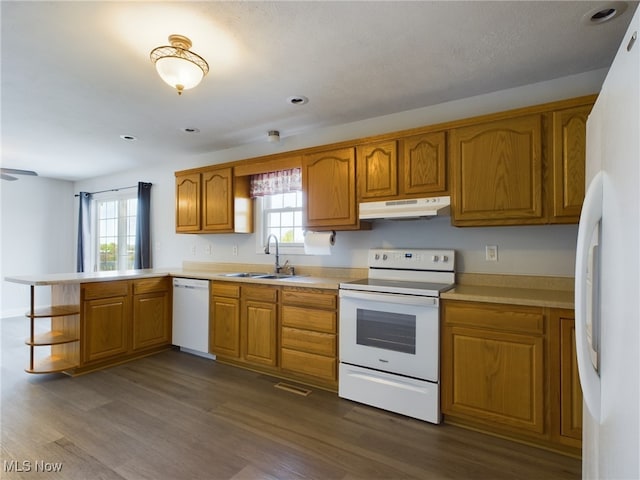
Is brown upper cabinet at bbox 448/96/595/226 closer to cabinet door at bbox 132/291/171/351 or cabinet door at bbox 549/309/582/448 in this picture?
cabinet door at bbox 549/309/582/448

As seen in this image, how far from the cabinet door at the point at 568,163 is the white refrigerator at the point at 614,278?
1.00 m

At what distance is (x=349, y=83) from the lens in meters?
2.44

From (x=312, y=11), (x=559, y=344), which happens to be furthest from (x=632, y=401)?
(x=312, y=11)

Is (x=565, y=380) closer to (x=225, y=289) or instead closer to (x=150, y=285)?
(x=225, y=289)

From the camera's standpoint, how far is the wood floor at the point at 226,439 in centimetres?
177

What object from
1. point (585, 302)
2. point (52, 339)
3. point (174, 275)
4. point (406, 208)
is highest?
point (406, 208)

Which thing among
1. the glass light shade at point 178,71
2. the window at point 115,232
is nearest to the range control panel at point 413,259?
the glass light shade at point 178,71

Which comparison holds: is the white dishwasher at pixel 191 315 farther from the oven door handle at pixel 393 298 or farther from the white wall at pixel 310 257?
the oven door handle at pixel 393 298

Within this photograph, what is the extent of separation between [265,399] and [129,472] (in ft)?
3.35

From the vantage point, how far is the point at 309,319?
2766 mm

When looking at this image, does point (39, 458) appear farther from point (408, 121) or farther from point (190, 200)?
point (408, 121)

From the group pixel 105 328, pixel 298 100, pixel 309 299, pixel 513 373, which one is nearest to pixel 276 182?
pixel 298 100

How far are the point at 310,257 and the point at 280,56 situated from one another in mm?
1924

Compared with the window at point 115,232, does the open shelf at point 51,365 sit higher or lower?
lower
